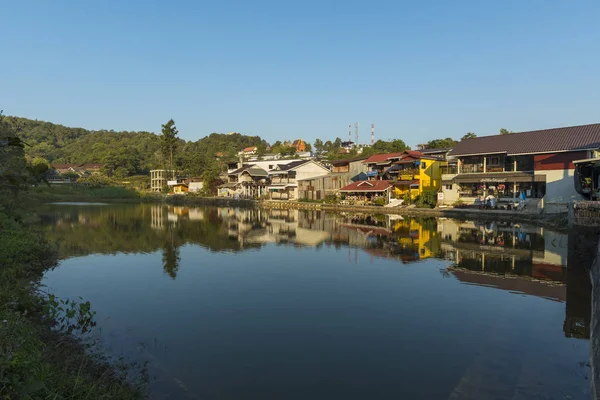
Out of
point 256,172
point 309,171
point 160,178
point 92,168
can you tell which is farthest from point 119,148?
point 309,171

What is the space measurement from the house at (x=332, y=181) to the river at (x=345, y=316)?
90.8ft

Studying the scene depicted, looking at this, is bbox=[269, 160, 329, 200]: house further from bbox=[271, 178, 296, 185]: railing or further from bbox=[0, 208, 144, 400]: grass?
bbox=[0, 208, 144, 400]: grass

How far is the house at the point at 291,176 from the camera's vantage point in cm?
5178

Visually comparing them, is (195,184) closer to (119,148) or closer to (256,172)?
(256,172)

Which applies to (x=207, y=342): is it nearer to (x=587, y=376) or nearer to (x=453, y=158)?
(x=587, y=376)

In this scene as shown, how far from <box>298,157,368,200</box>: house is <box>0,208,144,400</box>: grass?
38145mm

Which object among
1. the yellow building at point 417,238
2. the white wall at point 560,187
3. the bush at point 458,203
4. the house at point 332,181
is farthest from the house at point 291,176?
the white wall at point 560,187

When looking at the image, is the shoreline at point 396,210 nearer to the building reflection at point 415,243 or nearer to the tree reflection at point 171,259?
the building reflection at point 415,243

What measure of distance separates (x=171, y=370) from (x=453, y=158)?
34314mm

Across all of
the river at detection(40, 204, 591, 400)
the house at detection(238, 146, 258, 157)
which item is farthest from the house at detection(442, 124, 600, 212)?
the house at detection(238, 146, 258, 157)

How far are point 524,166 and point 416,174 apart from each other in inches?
382

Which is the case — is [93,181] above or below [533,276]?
above

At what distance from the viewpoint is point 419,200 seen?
3603cm

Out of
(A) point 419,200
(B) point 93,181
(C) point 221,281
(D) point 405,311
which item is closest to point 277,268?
(C) point 221,281
